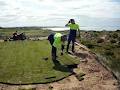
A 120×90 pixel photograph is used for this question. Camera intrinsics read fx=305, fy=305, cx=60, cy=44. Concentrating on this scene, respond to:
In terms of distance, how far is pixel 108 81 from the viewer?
45.9ft

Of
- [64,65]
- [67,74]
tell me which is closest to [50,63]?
[64,65]

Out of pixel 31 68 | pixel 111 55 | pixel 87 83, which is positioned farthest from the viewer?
pixel 111 55

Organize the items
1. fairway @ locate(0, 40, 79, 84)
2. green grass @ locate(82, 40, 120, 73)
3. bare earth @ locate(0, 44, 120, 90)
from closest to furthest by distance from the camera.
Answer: bare earth @ locate(0, 44, 120, 90), fairway @ locate(0, 40, 79, 84), green grass @ locate(82, 40, 120, 73)

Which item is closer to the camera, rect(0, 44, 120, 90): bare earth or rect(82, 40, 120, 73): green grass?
rect(0, 44, 120, 90): bare earth

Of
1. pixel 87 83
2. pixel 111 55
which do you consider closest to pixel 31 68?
pixel 87 83

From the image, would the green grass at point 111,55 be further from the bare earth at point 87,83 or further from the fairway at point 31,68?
the fairway at point 31,68

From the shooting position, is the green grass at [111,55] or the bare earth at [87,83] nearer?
the bare earth at [87,83]

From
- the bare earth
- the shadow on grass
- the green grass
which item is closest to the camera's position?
the bare earth

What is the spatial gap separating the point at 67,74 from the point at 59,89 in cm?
229

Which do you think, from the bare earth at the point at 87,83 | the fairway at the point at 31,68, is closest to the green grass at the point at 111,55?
the bare earth at the point at 87,83

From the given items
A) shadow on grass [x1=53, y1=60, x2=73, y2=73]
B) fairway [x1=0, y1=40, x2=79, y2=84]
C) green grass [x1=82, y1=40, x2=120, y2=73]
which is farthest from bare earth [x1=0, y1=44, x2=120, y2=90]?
green grass [x1=82, y1=40, x2=120, y2=73]

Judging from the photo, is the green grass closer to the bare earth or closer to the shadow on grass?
the bare earth

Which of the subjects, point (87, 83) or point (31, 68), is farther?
point (31, 68)

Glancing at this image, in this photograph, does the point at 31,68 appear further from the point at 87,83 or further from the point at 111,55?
the point at 111,55
